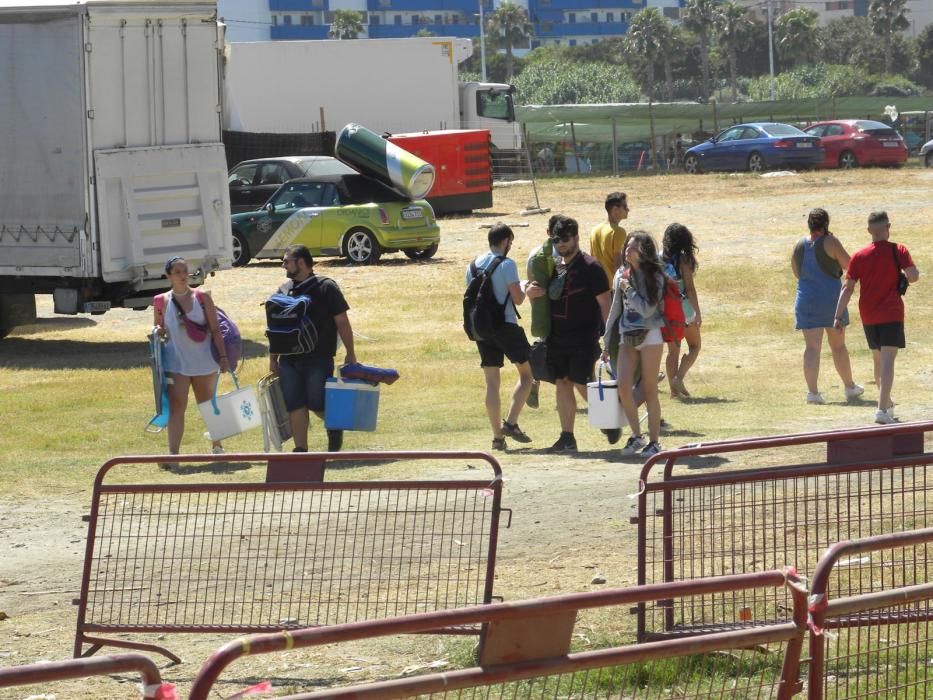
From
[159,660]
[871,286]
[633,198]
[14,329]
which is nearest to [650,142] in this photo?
[633,198]

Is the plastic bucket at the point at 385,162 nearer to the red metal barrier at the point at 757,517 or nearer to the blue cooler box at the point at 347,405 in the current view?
the blue cooler box at the point at 347,405

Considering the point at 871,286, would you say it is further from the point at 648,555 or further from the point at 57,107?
the point at 57,107

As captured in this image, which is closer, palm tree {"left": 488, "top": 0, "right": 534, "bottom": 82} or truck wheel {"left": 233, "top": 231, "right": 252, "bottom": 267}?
truck wheel {"left": 233, "top": 231, "right": 252, "bottom": 267}

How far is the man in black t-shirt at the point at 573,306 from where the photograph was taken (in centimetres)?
1042

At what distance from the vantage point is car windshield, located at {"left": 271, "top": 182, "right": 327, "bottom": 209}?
23344 millimetres

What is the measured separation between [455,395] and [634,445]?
3737 millimetres

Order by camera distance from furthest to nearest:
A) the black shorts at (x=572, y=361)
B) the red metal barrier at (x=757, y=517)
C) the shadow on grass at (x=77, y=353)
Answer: the shadow on grass at (x=77, y=353) < the black shorts at (x=572, y=361) < the red metal barrier at (x=757, y=517)

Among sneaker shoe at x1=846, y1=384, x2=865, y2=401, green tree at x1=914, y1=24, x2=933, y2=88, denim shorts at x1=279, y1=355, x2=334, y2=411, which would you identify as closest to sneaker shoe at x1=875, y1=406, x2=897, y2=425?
sneaker shoe at x1=846, y1=384, x2=865, y2=401

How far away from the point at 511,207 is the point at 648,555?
1043 inches

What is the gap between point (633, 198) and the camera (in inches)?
1305

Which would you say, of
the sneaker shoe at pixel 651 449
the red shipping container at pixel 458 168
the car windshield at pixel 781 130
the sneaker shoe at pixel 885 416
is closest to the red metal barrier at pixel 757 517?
the sneaker shoe at pixel 651 449

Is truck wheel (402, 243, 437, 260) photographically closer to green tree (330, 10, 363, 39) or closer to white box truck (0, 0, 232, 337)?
white box truck (0, 0, 232, 337)

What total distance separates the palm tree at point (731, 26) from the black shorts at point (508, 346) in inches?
3941

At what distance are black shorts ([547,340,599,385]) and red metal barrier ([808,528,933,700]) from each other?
3.64 meters
